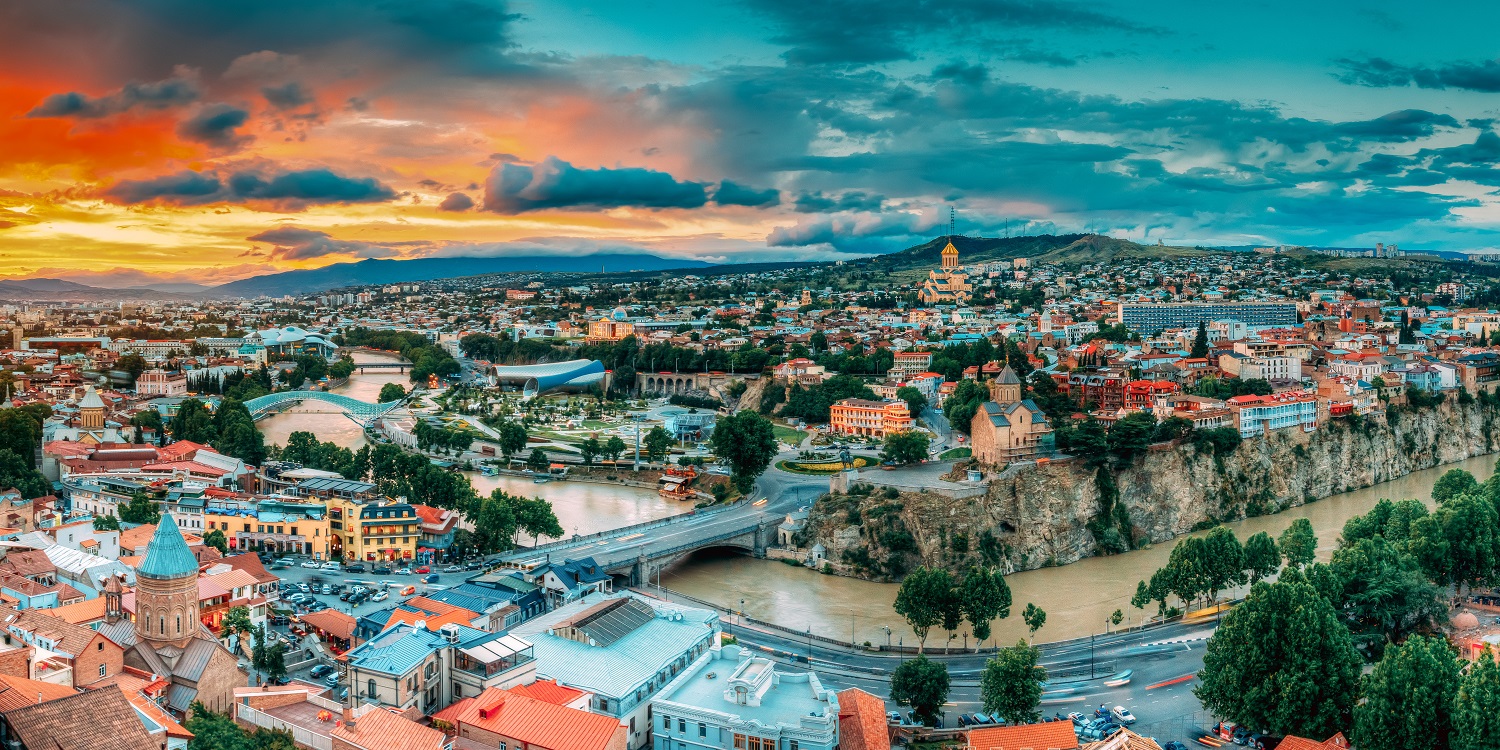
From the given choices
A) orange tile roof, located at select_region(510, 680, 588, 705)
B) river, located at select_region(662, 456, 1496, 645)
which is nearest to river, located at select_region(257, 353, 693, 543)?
river, located at select_region(662, 456, 1496, 645)

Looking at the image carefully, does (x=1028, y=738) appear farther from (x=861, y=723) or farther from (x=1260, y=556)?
(x=1260, y=556)

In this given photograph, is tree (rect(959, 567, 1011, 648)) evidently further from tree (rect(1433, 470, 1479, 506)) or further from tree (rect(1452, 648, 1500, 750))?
tree (rect(1433, 470, 1479, 506))

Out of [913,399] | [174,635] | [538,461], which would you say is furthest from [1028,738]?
[913,399]

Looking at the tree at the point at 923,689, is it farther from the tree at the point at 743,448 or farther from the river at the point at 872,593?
the tree at the point at 743,448

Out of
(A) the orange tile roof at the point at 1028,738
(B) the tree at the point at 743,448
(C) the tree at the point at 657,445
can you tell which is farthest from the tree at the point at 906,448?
(A) the orange tile roof at the point at 1028,738

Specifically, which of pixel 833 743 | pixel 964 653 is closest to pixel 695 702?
pixel 833 743
